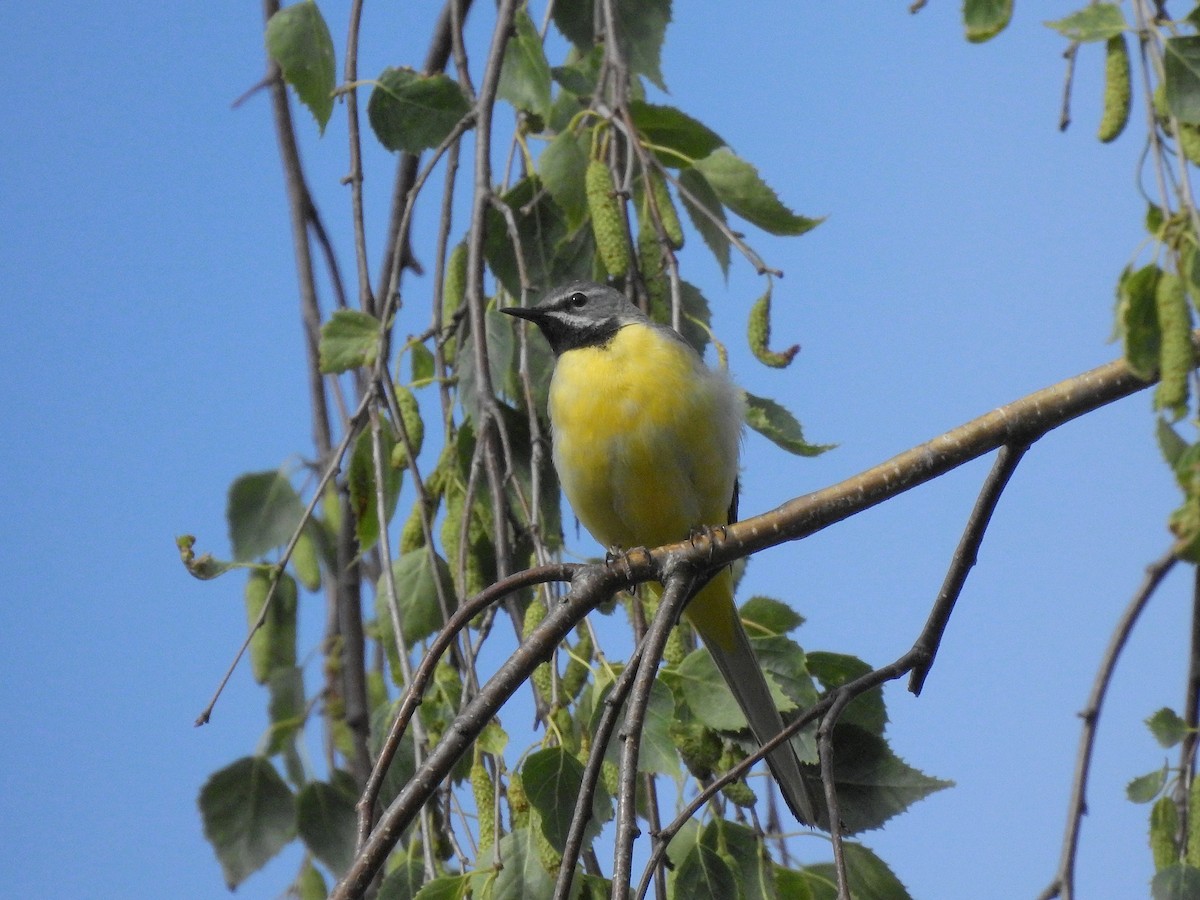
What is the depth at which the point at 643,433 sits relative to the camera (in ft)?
12.9

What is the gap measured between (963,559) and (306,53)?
2265mm

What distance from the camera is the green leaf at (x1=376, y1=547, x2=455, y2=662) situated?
11.6ft

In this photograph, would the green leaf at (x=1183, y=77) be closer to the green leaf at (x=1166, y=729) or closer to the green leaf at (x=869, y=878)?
the green leaf at (x=1166, y=729)

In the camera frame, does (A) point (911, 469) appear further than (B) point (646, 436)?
No

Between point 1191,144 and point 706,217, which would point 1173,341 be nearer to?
point 1191,144

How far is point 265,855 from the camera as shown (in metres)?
3.91

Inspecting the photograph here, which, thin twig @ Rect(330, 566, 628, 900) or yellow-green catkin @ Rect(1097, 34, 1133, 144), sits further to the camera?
yellow-green catkin @ Rect(1097, 34, 1133, 144)

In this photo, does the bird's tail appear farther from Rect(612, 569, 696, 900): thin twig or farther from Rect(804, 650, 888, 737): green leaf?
Rect(612, 569, 696, 900): thin twig

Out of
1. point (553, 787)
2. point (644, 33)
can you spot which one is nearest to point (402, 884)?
A: point (553, 787)

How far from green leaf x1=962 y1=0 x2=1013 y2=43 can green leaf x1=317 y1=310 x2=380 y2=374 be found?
1.79 metres

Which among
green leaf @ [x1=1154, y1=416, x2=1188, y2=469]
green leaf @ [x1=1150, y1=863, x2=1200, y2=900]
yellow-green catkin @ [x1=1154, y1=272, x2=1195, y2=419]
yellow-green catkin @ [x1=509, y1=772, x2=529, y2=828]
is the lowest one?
green leaf @ [x1=1150, y1=863, x2=1200, y2=900]

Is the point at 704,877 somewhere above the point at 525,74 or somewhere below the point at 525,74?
below

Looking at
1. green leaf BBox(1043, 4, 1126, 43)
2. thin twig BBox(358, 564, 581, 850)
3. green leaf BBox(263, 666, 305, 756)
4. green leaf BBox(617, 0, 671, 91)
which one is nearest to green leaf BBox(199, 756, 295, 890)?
green leaf BBox(263, 666, 305, 756)

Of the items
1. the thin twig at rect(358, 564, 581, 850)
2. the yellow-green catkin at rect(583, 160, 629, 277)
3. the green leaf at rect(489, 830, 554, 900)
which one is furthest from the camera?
the yellow-green catkin at rect(583, 160, 629, 277)
